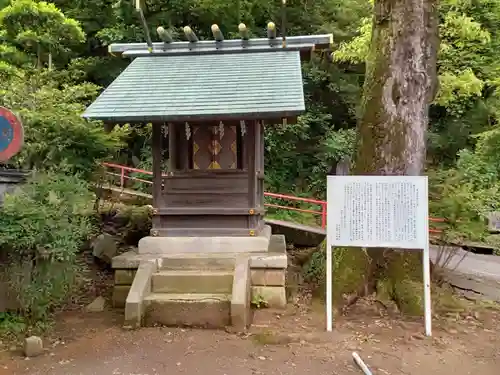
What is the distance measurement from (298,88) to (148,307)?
3.74 m

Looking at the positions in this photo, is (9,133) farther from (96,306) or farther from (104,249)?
(104,249)

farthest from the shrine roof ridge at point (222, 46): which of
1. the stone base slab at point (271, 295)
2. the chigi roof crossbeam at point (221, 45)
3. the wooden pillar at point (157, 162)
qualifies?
the stone base slab at point (271, 295)

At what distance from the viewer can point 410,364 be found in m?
4.77

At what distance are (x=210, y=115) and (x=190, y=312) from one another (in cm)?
267

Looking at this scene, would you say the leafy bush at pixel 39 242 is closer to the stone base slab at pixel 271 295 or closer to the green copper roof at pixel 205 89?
the green copper roof at pixel 205 89

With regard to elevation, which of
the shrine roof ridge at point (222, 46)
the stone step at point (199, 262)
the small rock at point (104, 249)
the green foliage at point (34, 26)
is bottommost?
the small rock at point (104, 249)

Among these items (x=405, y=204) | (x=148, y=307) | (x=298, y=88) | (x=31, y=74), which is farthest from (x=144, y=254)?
(x=31, y=74)

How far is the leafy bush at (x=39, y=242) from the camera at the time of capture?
5375 millimetres

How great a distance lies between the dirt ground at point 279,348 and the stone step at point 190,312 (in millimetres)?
155

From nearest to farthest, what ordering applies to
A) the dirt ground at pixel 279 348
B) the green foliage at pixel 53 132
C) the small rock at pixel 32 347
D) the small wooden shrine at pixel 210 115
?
the dirt ground at pixel 279 348 → the small rock at pixel 32 347 → the small wooden shrine at pixel 210 115 → the green foliage at pixel 53 132

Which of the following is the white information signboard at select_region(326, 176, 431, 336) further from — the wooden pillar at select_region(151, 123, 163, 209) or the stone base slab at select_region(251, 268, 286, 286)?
the wooden pillar at select_region(151, 123, 163, 209)

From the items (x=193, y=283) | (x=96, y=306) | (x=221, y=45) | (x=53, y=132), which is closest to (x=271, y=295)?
(x=193, y=283)

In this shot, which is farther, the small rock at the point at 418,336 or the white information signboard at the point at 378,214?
the white information signboard at the point at 378,214

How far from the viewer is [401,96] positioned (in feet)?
21.6
